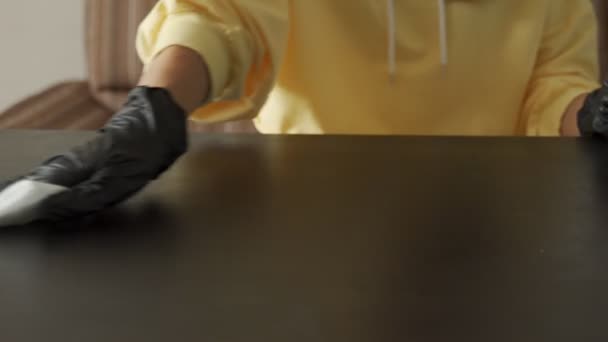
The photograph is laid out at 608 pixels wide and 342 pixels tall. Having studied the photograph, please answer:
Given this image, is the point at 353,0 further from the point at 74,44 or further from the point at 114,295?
the point at 74,44

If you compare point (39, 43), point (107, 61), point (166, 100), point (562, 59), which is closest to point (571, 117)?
point (562, 59)

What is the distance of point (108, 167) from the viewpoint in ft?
1.37

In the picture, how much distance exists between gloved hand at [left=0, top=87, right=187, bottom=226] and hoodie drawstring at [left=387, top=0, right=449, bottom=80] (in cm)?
46

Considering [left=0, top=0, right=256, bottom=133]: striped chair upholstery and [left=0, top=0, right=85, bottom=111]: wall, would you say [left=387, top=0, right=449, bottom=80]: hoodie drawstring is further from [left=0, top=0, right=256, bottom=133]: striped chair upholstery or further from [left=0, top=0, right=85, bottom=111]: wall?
[left=0, top=0, right=85, bottom=111]: wall

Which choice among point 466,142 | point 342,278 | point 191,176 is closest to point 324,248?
point 342,278

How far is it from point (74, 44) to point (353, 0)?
1.46m

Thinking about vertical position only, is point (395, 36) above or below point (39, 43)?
above

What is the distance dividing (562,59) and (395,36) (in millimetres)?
204

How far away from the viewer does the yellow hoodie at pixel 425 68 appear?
3.02 feet

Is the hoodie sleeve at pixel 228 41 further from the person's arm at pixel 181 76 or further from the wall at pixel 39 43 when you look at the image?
the wall at pixel 39 43

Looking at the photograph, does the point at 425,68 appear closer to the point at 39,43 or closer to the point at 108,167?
the point at 108,167

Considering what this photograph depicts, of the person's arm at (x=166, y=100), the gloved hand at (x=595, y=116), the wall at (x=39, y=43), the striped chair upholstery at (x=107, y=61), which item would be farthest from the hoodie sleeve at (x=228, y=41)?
the wall at (x=39, y=43)

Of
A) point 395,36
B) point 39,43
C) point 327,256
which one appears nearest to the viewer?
point 327,256

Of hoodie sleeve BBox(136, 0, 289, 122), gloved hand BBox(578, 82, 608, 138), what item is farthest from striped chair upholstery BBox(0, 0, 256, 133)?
gloved hand BBox(578, 82, 608, 138)
